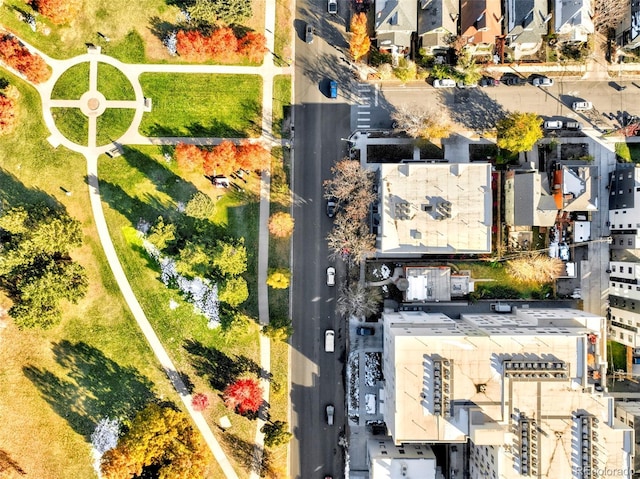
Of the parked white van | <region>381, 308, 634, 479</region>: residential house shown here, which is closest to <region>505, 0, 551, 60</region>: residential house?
<region>381, 308, 634, 479</region>: residential house

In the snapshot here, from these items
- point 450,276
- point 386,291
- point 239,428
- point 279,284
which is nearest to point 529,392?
point 450,276

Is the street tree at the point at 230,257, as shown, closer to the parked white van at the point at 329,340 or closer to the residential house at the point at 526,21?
the parked white van at the point at 329,340

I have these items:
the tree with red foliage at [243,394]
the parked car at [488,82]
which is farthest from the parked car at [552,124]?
the tree with red foliage at [243,394]

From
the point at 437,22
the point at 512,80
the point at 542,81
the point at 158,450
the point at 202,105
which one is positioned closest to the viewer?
the point at 158,450

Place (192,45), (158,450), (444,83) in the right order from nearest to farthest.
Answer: (158,450) < (192,45) < (444,83)

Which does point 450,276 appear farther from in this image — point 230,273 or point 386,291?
point 230,273

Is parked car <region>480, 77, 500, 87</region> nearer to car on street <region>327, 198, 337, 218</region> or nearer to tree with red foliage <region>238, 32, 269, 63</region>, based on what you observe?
car on street <region>327, 198, 337, 218</region>

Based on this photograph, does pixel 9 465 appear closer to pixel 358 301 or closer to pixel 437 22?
pixel 358 301

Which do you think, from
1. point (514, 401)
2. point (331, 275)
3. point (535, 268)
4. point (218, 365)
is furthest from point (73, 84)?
point (514, 401)
